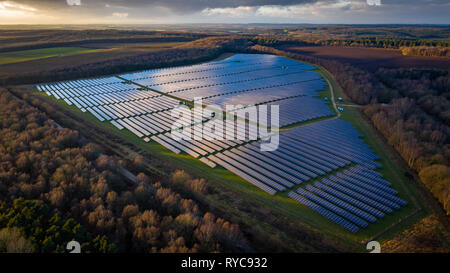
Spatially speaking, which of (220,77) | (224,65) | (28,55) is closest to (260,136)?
(220,77)

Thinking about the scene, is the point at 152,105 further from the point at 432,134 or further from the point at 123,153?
the point at 432,134

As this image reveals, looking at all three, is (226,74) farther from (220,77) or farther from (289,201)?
(289,201)

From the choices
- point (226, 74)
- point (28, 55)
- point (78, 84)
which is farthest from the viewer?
point (28, 55)

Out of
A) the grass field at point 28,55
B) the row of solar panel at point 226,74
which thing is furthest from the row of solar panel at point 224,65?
the grass field at point 28,55

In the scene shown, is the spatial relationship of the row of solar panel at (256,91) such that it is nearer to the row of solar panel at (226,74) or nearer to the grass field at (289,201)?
the row of solar panel at (226,74)

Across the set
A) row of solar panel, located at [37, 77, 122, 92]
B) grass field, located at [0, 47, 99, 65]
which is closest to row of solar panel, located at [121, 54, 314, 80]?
row of solar panel, located at [37, 77, 122, 92]

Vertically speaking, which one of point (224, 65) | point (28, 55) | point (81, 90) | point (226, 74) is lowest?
point (81, 90)
